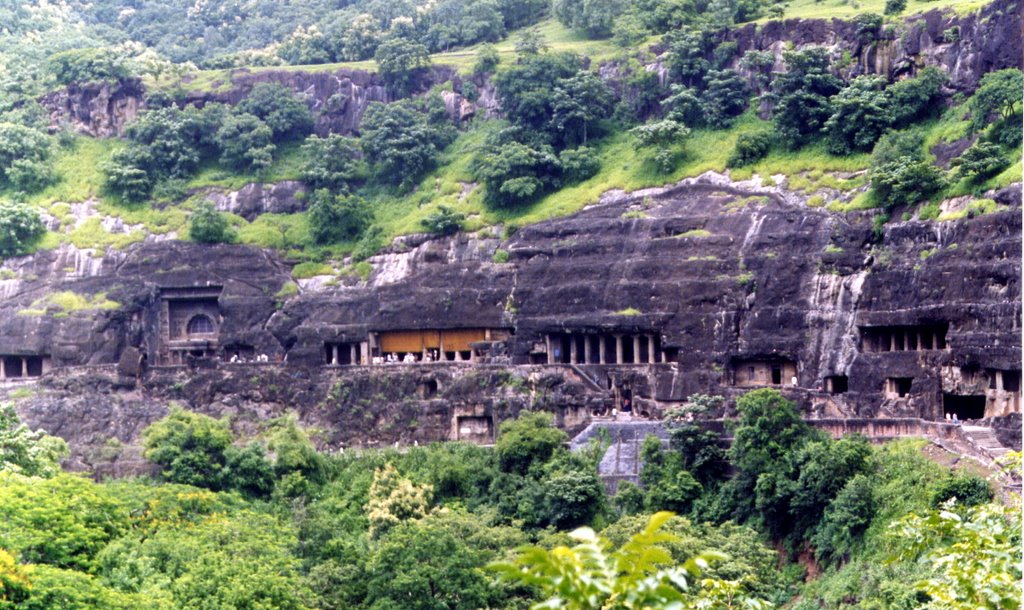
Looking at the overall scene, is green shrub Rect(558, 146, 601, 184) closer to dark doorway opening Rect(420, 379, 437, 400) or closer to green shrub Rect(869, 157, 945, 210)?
dark doorway opening Rect(420, 379, 437, 400)

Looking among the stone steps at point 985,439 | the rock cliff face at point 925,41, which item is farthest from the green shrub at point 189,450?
the rock cliff face at point 925,41

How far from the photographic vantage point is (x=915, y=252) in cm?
4803

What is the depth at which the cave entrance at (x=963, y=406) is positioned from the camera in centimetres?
4565

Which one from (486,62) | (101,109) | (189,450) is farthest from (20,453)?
(101,109)

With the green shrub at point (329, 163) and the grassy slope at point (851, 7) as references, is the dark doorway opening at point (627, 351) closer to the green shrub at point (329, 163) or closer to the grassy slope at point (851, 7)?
the grassy slope at point (851, 7)

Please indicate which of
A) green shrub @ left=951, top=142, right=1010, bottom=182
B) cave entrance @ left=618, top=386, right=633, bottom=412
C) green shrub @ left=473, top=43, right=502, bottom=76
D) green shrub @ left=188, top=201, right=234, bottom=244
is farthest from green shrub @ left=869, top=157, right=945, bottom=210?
green shrub @ left=188, top=201, right=234, bottom=244

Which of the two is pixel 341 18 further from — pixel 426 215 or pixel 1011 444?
pixel 1011 444

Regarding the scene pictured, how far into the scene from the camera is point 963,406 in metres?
46.1

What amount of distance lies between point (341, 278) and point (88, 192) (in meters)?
13.6

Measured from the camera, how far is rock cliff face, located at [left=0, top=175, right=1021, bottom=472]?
152 feet

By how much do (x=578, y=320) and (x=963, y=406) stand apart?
1331cm

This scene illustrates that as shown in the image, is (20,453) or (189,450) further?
(189,450)

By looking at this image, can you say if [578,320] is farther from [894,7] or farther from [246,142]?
[246,142]

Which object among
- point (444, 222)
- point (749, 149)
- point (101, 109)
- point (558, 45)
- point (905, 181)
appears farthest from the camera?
point (558, 45)
